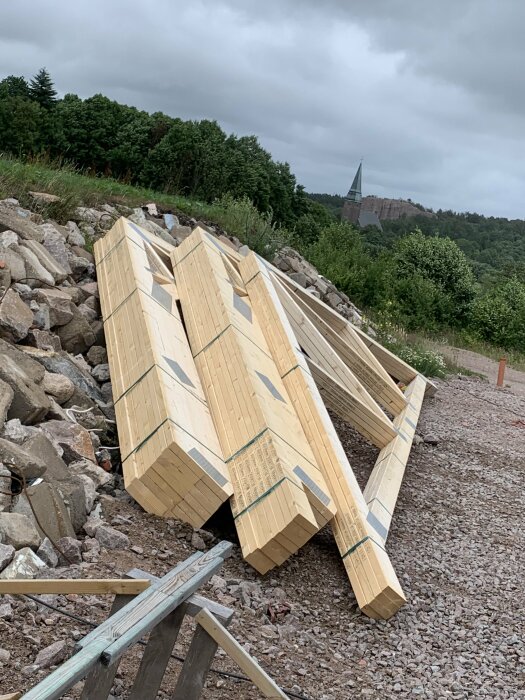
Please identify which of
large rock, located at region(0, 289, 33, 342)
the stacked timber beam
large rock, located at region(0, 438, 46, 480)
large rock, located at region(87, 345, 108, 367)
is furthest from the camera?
large rock, located at region(87, 345, 108, 367)

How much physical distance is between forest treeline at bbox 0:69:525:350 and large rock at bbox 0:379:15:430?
399 inches

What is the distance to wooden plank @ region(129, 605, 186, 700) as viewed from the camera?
3312mm

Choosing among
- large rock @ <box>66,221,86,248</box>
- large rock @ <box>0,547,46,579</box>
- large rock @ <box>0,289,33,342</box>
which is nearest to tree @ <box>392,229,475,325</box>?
large rock @ <box>66,221,86,248</box>

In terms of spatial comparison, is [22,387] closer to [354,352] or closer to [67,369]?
[67,369]

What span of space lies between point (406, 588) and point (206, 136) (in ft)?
104

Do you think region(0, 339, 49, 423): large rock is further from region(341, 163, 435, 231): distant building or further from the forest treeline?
region(341, 163, 435, 231): distant building

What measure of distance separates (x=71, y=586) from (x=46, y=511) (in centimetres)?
148

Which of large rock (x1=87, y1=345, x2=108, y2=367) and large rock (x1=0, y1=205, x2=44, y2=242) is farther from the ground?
large rock (x1=0, y1=205, x2=44, y2=242)

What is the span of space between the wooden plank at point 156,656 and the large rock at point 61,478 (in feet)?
5.27

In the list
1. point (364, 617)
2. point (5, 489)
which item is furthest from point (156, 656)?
point (364, 617)

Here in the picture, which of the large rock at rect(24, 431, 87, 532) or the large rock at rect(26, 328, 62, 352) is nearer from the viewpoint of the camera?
the large rock at rect(24, 431, 87, 532)

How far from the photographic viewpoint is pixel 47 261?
866 cm

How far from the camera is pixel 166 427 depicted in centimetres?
521

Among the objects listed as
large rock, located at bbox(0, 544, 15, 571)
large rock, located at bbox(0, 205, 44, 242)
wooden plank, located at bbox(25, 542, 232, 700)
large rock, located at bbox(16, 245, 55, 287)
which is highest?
large rock, located at bbox(0, 205, 44, 242)
